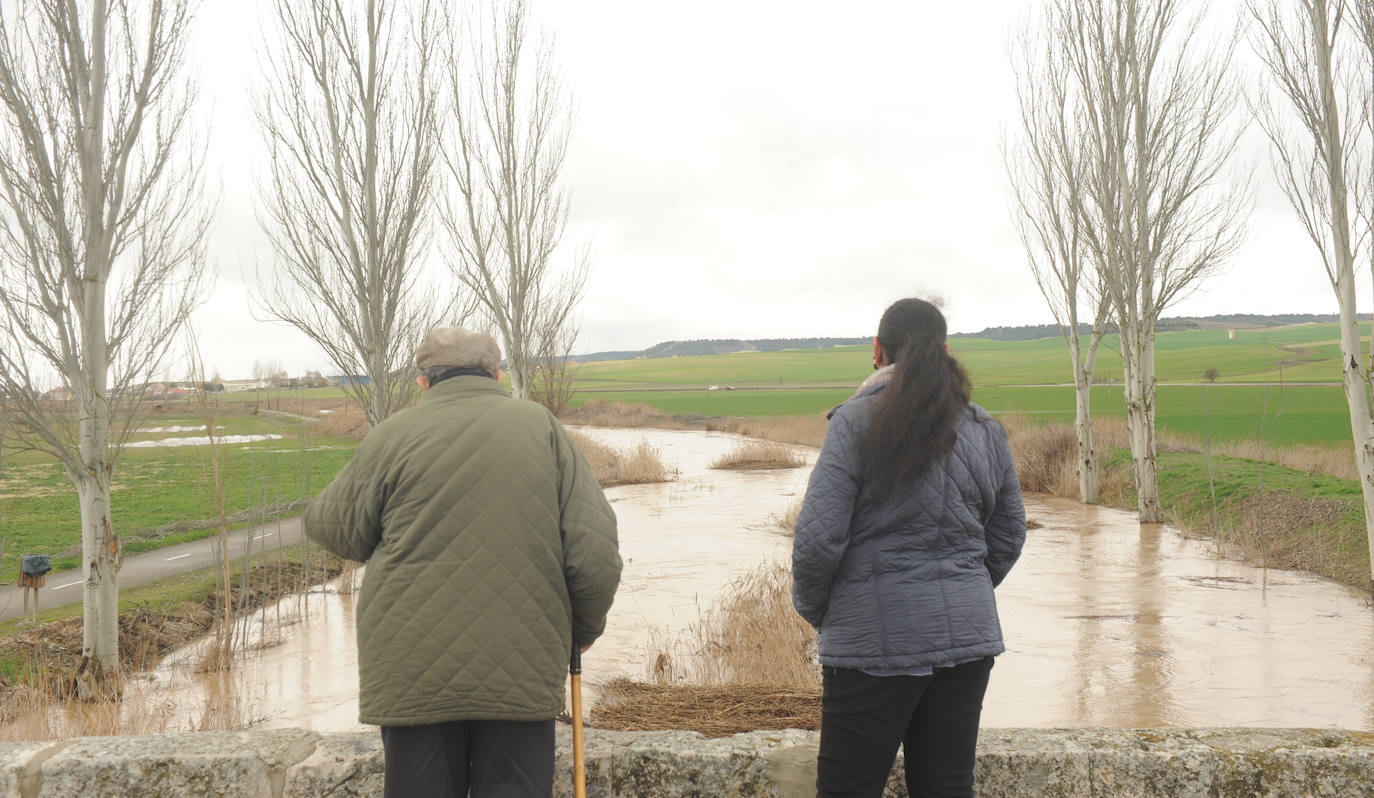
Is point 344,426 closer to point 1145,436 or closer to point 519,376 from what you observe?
point 519,376

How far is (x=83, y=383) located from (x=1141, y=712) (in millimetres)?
7610

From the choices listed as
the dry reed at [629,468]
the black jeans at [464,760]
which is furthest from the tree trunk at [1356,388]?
the dry reed at [629,468]

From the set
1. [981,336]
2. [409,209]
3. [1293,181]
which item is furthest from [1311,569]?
[981,336]

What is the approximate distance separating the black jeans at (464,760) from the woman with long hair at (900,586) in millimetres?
668

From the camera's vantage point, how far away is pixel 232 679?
757cm

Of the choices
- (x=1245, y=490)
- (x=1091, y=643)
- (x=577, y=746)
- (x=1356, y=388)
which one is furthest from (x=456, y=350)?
(x=1245, y=490)

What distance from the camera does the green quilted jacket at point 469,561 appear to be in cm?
209

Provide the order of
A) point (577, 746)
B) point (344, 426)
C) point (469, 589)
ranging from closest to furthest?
point (469, 589) → point (577, 746) → point (344, 426)

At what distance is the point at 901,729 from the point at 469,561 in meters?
1.05

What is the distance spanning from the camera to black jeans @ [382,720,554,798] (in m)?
2.09

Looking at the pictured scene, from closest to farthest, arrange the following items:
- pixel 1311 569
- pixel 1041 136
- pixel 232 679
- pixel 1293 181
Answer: pixel 232 679, pixel 1293 181, pixel 1311 569, pixel 1041 136

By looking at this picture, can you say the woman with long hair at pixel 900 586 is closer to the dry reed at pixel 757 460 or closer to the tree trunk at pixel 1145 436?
the tree trunk at pixel 1145 436

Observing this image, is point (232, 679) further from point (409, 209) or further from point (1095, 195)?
point (1095, 195)

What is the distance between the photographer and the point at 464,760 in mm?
2168
